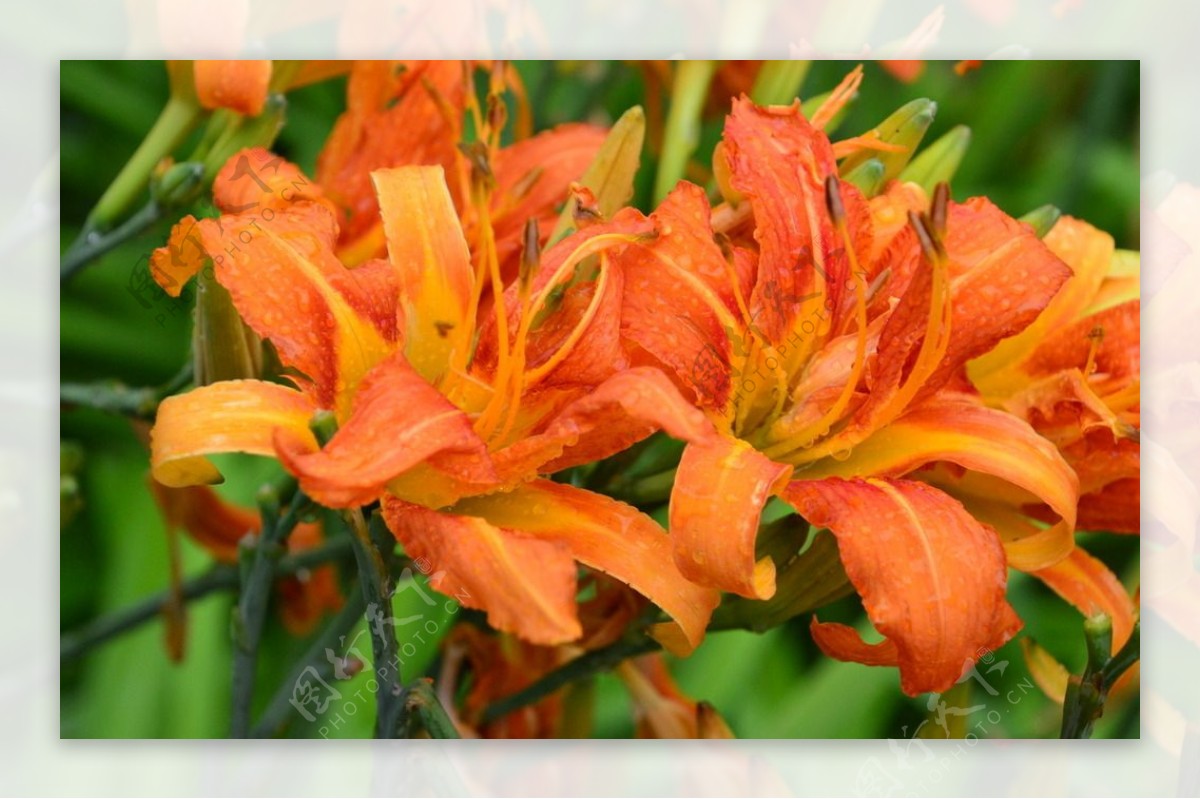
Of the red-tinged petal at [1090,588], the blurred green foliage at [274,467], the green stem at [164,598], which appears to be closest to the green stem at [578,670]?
the blurred green foliage at [274,467]

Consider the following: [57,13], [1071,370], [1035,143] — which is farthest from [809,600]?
[57,13]

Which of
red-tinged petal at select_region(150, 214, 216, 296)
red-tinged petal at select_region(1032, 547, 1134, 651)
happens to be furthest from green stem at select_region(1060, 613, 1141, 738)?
red-tinged petal at select_region(150, 214, 216, 296)

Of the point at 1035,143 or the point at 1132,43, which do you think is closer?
the point at 1132,43

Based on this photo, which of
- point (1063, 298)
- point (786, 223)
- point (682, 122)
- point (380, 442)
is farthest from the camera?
point (682, 122)

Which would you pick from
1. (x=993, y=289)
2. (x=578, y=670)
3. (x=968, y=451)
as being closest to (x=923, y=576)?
(x=968, y=451)

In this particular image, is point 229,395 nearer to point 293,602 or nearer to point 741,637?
point 293,602

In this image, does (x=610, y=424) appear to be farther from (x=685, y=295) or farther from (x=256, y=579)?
(x=256, y=579)

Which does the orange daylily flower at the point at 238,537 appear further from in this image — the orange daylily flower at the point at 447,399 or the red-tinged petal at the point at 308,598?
the orange daylily flower at the point at 447,399
